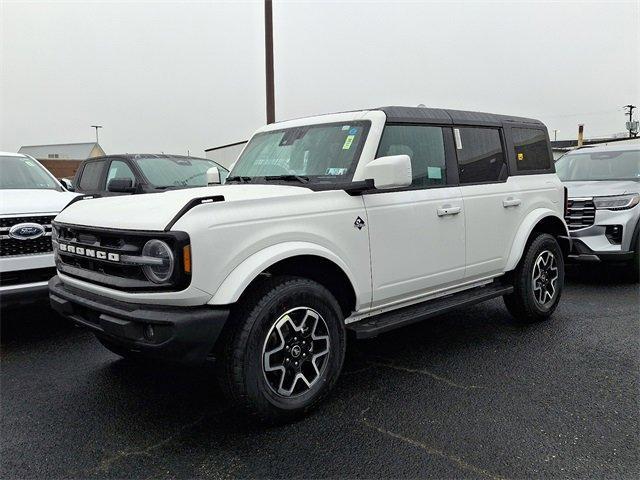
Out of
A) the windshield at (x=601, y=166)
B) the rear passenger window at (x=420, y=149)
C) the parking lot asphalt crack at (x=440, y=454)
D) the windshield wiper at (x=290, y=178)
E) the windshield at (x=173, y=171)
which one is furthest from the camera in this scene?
the windshield at (x=601, y=166)

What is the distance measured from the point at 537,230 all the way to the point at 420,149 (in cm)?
178

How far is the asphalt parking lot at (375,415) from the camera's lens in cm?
255

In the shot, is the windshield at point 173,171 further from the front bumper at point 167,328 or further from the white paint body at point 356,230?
the front bumper at point 167,328

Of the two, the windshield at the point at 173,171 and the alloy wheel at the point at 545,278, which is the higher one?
the windshield at the point at 173,171

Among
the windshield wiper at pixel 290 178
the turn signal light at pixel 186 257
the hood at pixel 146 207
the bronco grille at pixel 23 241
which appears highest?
the windshield wiper at pixel 290 178

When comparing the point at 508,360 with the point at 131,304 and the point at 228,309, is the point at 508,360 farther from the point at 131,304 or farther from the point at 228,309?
the point at 131,304

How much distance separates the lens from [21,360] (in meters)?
4.12

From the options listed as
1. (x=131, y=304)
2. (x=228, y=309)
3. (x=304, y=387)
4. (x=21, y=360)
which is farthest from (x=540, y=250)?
(x=21, y=360)

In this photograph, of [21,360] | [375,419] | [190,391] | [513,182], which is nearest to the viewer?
[375,419]

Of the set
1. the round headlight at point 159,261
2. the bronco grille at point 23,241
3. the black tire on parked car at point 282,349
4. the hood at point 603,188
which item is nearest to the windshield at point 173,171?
the bronco grille at point 23,241

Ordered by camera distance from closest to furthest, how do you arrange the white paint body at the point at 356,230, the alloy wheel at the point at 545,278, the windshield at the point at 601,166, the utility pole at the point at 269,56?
the white paint body at the point at 356,230
the alloy wheel at the point at 545,278
the windshield at the point at 601,166
the utility pole at the point at 269,56

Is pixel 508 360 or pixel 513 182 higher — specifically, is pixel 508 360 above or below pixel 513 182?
below

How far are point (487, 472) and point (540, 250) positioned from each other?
2.81m

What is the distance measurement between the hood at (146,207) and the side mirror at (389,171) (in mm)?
424
